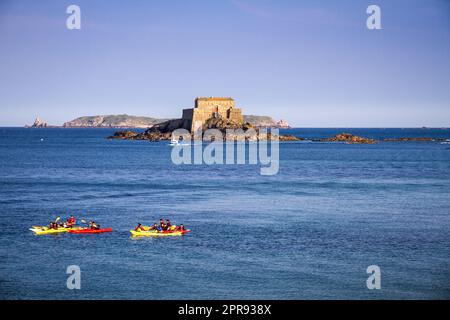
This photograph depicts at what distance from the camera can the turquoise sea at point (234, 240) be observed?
102 feet

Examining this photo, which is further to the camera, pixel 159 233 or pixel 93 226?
pixel 93 226

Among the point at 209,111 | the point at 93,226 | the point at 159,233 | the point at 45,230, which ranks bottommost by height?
the point at 159,233

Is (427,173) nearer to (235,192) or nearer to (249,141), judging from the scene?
(235,192)

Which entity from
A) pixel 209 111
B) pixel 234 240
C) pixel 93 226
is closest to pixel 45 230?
pixel 93 226

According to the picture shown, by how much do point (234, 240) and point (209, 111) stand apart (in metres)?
138

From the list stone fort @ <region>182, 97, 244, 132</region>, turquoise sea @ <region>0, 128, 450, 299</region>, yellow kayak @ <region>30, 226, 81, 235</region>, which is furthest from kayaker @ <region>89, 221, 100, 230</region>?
stone fort @ <region>182, 97, 244, 132</region>

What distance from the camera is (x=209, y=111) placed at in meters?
177

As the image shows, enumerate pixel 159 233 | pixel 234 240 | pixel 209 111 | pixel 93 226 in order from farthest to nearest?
1. pixel 209 111
2. pixel 93 226
3. pixel 159 233
4. pixel 234 240

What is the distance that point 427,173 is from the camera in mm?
86188

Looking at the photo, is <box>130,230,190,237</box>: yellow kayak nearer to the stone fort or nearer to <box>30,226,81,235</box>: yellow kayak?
<box>30,226,81,235</box>: yellow kayak

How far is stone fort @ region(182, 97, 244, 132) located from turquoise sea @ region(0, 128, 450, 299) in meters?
99.6

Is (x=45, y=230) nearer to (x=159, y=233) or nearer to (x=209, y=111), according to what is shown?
(x=159, y=233)
